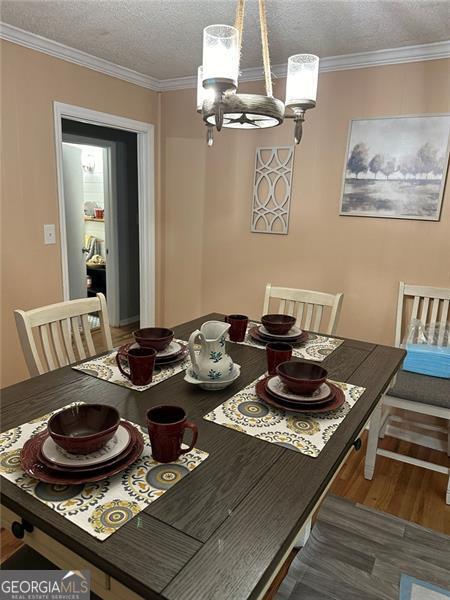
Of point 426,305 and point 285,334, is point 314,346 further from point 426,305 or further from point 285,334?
point 426,305

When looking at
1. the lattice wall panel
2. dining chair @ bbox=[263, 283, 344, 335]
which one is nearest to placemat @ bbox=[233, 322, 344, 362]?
dining chair @ bbox=[263, 283, 344, 335]

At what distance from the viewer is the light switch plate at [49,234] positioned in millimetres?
2594

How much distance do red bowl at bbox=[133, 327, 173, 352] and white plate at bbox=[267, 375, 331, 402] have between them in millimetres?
439

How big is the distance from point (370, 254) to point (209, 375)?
5.69 ft

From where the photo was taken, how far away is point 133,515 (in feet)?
2.53

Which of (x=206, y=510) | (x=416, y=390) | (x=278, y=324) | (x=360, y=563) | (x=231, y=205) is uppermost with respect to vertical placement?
(x=231, y=205)

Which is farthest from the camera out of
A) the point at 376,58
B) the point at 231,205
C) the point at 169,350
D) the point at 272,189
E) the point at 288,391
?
the point at 231,205

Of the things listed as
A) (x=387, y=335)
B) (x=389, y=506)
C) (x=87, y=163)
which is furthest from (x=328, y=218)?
(x=87, y=163)

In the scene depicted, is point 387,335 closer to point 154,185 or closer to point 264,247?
point 264,247

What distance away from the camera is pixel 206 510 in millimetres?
801

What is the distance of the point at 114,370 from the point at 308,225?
6.05ft

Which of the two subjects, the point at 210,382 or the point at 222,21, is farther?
the point at 222,21

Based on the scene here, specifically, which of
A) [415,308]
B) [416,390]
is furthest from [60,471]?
[415,308]

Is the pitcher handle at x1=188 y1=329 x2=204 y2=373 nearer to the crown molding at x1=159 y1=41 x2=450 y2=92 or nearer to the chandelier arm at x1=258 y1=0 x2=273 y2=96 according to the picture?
the chandelier arm at x1=258 y1=0 x2=273 y2=96
